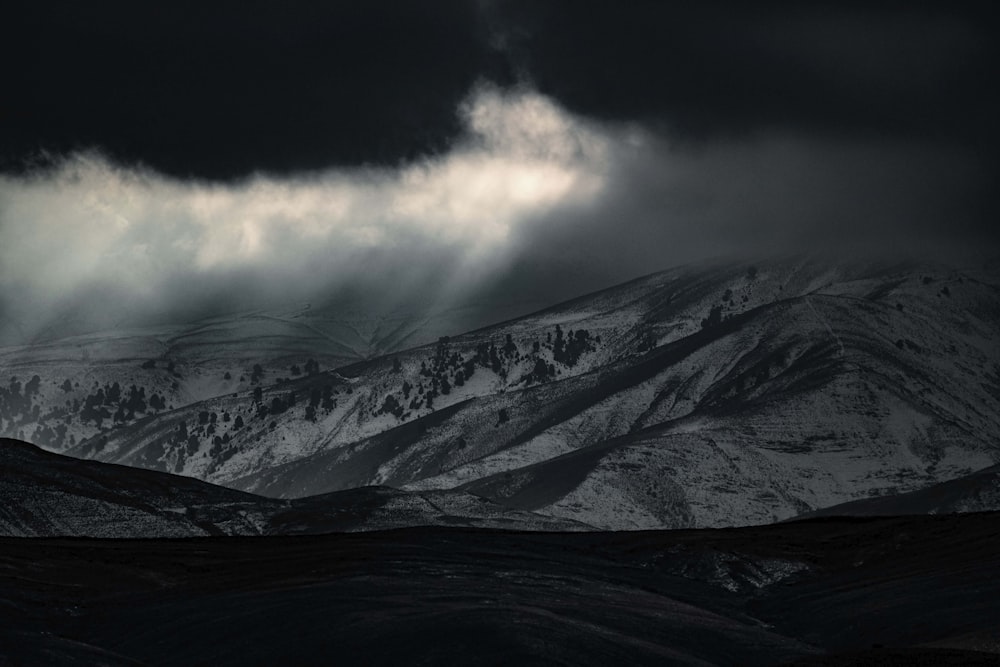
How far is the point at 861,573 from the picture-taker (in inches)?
6176

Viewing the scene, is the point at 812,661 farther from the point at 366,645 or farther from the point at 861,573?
the point at 861,573

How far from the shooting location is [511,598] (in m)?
128

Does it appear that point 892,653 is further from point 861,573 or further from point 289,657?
point 861,573

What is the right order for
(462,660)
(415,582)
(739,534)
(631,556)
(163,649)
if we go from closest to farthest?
(462,660) < (163,649) < (415,582) < (631,556) < (739,534)

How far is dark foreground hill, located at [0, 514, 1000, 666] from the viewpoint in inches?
4230

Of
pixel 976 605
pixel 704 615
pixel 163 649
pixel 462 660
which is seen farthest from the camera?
pixel 704 615

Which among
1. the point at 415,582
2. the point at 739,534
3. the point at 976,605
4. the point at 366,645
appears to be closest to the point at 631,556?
the point at 739,534

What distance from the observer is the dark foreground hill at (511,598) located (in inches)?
4230

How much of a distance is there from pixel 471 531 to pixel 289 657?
88.5 m

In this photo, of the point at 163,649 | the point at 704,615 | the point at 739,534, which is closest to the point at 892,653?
the point at 704,615

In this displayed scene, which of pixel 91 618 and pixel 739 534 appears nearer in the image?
pixel 91 618

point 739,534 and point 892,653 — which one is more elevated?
point 739,534

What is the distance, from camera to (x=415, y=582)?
5482 inches

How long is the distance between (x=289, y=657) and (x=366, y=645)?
15.9 ft
